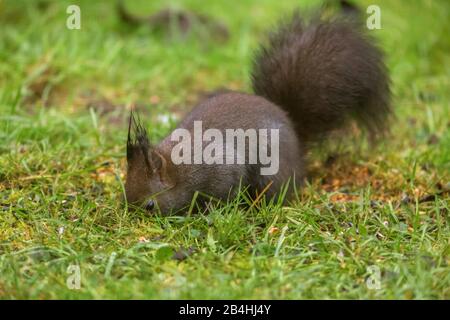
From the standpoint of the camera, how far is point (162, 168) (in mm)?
4039

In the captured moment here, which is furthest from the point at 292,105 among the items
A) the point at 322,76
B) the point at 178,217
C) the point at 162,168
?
the point at 178,217

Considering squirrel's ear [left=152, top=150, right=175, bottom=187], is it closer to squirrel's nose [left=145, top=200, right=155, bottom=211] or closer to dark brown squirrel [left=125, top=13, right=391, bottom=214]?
dark brown squirrel [left=125, top=13, right=391, bottom=214]

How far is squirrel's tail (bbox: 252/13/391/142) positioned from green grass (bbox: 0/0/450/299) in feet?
0.99

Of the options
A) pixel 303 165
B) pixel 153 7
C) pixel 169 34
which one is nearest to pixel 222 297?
pixel 303 165

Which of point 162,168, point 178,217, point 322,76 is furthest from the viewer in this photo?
point 322,76

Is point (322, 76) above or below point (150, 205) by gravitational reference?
above

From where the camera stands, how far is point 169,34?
Result: 24.4 feet

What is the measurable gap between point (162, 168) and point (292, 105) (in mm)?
1099

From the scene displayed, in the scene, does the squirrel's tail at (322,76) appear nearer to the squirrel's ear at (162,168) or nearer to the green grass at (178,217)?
the green grass at (178,217)

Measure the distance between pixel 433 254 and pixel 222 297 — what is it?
1.05 m

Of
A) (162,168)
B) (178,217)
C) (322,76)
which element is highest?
(322,76)

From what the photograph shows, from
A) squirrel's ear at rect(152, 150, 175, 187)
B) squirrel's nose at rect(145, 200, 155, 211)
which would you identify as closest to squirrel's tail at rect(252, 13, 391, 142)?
squirrel's ear at rect(152, 150, 175, 187)

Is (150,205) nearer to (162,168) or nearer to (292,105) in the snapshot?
(162,168)
